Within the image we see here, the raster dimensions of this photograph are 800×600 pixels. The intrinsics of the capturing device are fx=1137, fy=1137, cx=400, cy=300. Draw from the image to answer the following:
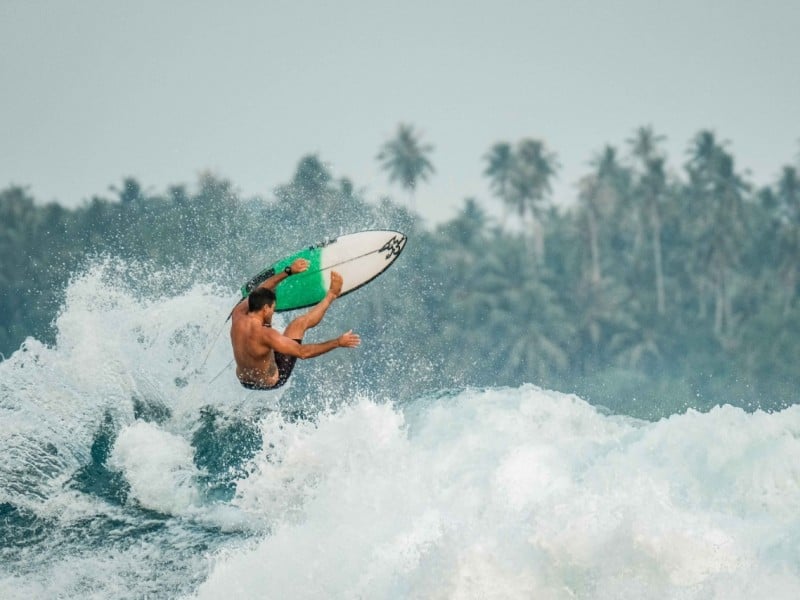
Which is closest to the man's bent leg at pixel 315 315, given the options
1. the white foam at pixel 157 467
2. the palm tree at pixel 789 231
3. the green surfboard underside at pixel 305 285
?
the white foam at pixel 157 467

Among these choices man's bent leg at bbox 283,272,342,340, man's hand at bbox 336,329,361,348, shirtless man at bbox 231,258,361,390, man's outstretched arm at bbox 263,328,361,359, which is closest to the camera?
man's hand at bbox 336,329,361,348

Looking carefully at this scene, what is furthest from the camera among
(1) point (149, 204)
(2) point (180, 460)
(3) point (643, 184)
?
(3) point (643, 184)

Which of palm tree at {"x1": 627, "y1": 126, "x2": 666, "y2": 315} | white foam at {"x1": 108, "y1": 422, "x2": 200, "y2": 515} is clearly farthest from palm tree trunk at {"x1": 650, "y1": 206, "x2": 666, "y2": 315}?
white foam at {"x1": 108, "y1": 422, "x2": 200, "y2": 515}

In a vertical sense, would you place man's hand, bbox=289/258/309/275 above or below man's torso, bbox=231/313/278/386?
above

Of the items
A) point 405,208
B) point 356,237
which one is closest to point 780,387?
point 405,208

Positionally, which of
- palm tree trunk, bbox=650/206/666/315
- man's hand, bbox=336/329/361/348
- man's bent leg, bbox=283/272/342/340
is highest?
man's bent leg, bbox=283/272/342/340

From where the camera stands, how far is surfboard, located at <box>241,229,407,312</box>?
10.6 metres

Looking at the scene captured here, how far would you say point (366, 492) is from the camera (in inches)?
312

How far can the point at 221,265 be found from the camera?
3666 cm

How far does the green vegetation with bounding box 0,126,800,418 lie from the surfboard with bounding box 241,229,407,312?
27151 mm

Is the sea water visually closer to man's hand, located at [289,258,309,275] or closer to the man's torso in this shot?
the man's torso

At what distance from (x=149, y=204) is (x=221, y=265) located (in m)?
14.6

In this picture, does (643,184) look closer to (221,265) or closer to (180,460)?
(221,265)

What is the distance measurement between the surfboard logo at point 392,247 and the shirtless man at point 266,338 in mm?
2072
